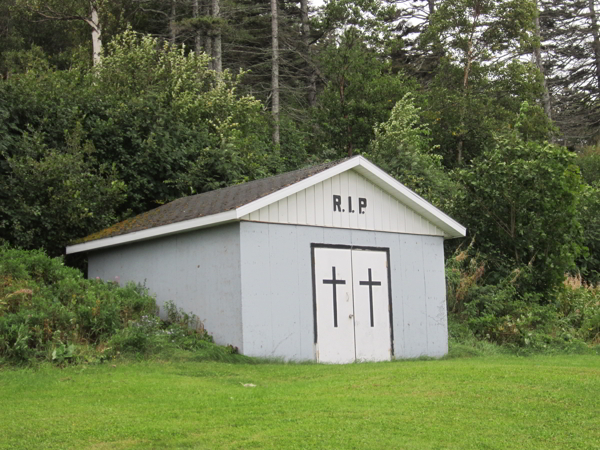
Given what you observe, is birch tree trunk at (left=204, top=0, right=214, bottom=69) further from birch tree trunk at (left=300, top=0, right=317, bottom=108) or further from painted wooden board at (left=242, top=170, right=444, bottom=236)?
painted wooden board at (left=242, top=170, right=444, bottom=236)

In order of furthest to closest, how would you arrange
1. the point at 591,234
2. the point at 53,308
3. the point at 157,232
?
the point at 591,234 → the point at 157,232 → the point at 53,308

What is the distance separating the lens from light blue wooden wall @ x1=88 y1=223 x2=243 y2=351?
1125 cm

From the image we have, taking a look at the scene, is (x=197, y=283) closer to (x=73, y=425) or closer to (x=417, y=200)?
(x=417, y=200)

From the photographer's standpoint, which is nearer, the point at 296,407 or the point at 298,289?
the point at 296,407

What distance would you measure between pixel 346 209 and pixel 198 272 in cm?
286

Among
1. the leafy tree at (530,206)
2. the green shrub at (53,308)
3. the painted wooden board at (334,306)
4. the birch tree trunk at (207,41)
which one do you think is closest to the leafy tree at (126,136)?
the green shrub at (53,308)

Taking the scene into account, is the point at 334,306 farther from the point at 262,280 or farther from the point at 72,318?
the point at 72,318

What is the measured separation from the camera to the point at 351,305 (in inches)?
490

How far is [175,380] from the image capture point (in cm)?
891

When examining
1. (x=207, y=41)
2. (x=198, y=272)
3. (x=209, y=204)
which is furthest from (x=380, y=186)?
(x=207, y=41)

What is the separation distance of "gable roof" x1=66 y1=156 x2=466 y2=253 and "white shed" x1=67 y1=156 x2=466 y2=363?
0.09ft

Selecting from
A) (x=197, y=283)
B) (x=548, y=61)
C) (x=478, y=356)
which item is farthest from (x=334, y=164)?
(x=548, y=61)

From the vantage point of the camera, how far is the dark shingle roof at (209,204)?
11.8 m

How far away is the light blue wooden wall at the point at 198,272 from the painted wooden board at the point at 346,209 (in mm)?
833
